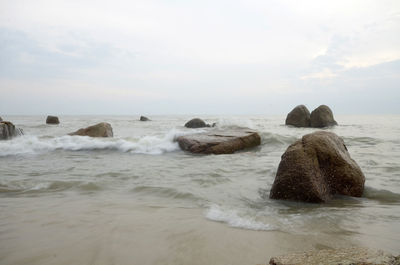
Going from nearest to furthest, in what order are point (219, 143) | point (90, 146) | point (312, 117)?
point (219, 143) < point (90, 146) < point (312, 117)

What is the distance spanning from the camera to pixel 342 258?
118cm

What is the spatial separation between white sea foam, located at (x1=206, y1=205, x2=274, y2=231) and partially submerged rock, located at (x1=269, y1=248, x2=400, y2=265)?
828mm

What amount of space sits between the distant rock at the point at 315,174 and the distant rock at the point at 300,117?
48.6 feet

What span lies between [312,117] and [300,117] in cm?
75

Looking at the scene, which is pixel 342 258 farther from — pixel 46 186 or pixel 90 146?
pixel 90 146

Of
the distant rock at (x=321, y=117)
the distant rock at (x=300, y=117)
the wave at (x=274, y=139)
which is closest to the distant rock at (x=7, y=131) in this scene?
the wave at (x=274, y=139)

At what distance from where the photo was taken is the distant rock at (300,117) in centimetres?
1731

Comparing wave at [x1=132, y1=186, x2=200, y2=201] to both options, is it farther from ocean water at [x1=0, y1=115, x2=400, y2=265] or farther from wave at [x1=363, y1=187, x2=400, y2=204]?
wave at [x1=363, y1=187, x2=400, y2=204]

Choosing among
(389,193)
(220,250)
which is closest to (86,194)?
(220,250)

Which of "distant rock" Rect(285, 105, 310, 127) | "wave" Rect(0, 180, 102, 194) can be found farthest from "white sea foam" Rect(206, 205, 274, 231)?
"distant rock" Rect(285, 105, 310, 127)

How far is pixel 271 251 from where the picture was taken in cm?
175

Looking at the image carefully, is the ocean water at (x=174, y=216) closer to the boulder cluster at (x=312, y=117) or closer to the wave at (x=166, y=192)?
the wave at (x=166, y=192)

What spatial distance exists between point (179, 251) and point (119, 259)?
373 millimetres

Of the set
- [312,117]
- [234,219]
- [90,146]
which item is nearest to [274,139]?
[90,146]
